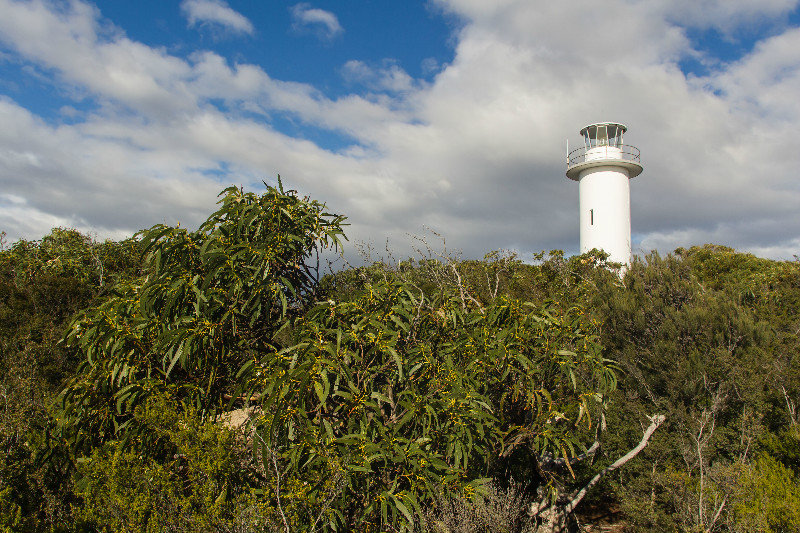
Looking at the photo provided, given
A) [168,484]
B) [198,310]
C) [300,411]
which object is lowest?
[168,484]

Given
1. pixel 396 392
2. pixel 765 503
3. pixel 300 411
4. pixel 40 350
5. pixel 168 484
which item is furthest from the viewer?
pixel 40 350

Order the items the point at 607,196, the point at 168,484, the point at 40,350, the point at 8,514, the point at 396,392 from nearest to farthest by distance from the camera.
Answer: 1. the point at 168,484
2. the point at 8,514
3. the point at 396,392
4. the point at 40,350
5. the point at 607,196

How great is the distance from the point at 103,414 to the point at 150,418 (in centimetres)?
68

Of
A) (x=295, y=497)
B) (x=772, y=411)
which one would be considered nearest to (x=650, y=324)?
(x=772, y=411)

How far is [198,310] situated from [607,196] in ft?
65.5

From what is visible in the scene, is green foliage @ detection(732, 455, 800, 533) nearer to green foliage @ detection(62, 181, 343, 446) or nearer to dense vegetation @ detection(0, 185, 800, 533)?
dense vegetation @ detection(0, 185, 800, 533)

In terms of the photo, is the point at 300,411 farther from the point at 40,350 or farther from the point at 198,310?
the point at 40,350

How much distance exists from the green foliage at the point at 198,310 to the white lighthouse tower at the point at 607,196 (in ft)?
59.5

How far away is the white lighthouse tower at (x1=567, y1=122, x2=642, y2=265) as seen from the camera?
19.6 metres

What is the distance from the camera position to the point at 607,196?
20.0m

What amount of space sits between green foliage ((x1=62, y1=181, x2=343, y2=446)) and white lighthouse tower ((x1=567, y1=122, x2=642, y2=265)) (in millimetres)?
18124

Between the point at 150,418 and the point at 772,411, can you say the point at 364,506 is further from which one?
the point at 772,411

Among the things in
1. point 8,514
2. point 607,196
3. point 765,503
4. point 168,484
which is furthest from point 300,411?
point 607,196

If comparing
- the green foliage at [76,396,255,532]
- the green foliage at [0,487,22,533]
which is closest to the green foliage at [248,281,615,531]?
the green foliage at [76,396,255,532]
